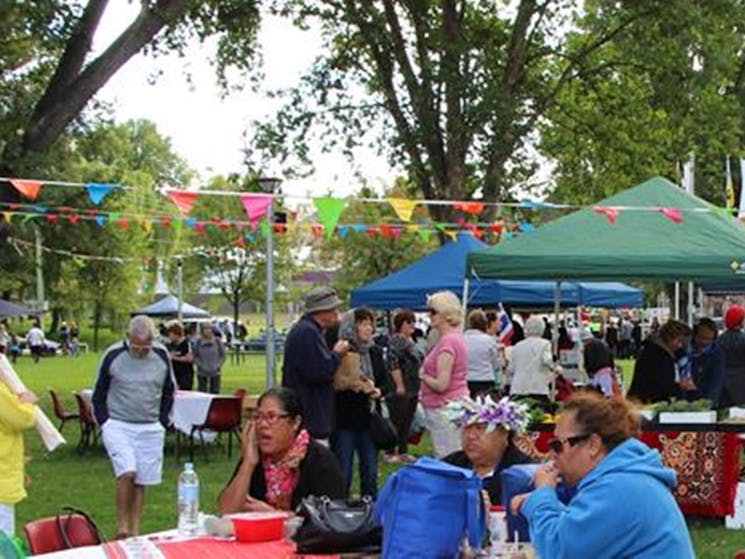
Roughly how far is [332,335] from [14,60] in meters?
13.8

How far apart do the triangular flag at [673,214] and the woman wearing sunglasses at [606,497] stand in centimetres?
653

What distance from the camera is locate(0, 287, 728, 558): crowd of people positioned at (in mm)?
3324

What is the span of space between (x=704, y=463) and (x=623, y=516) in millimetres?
5690

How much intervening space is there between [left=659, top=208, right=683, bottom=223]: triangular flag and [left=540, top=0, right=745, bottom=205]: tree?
11143 mm

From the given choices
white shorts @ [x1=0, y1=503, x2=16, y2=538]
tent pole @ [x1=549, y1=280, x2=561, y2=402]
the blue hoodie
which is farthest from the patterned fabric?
tent pole @ [x1=549, y1=280, x2=561, y2=402]

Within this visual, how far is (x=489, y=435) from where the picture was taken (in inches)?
191

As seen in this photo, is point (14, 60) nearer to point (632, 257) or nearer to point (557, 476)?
point (632, 257)

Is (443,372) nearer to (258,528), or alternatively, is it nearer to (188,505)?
(188,505)

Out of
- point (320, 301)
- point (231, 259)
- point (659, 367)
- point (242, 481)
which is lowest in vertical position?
point (242, 481)

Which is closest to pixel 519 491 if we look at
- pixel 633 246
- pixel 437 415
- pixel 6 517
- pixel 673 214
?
pixel 6 517

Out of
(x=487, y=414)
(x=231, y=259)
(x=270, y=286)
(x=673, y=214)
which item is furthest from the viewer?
(x=231, y=259)

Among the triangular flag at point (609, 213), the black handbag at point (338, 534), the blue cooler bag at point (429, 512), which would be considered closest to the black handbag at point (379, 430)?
the triangular flag at point (609, 213)

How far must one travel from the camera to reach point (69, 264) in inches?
1972

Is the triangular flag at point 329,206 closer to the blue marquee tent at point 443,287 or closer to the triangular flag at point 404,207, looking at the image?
the triangular flag at point 404,207
